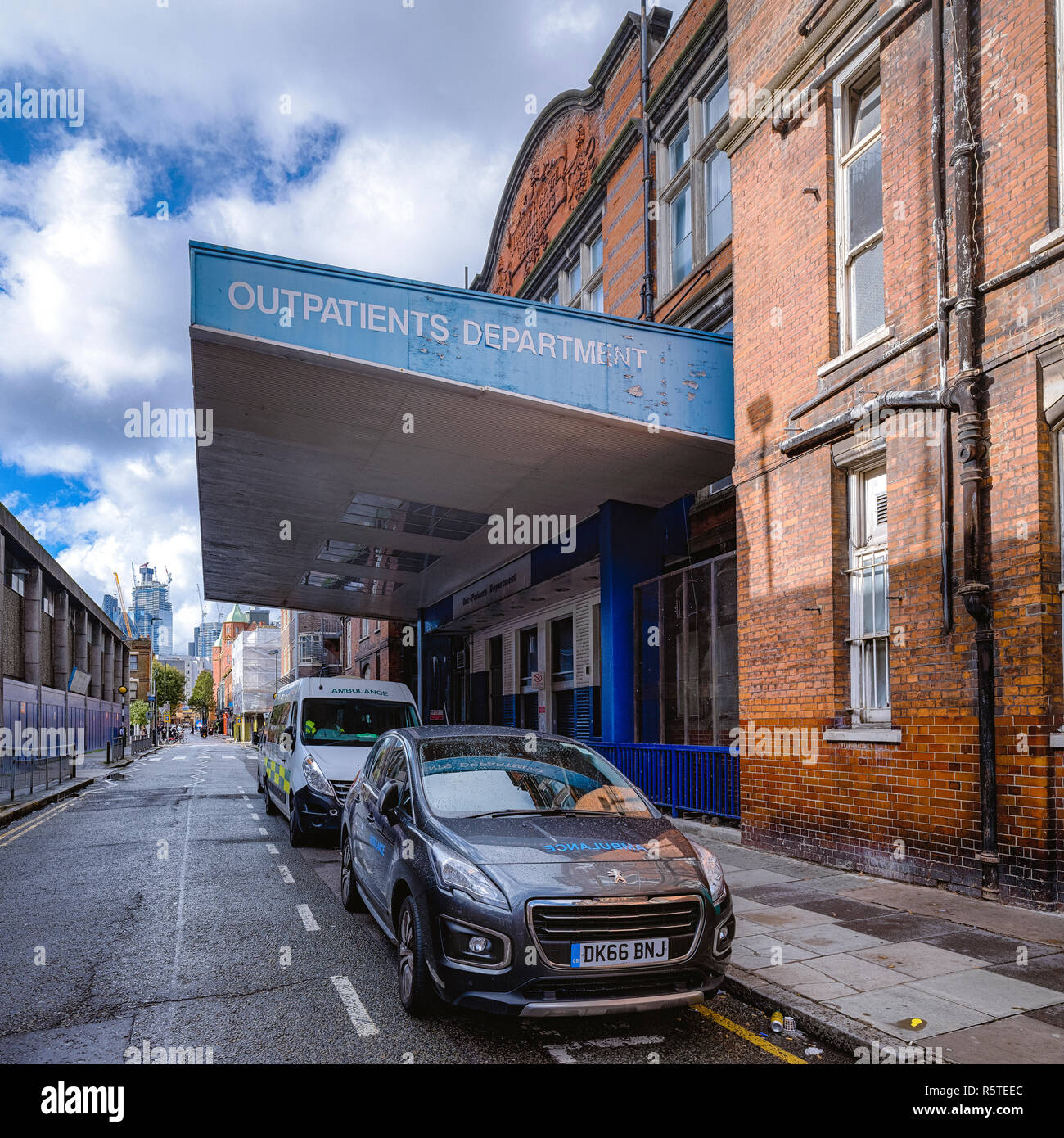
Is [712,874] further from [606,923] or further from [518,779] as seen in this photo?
[518,779]

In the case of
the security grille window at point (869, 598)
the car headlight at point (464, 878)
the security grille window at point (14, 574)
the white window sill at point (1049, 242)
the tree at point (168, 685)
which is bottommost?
the tree at point (168, 685)

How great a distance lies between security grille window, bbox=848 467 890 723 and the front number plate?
16.9ft

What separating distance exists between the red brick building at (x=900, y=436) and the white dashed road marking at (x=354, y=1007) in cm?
502

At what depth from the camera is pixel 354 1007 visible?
5113 mm

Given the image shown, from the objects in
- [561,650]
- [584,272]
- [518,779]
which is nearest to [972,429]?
[518,779]

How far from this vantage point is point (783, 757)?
32.6 ft

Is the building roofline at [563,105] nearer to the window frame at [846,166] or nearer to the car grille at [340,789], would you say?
the window frame at [846,166]

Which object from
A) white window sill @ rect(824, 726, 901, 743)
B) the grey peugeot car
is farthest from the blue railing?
the grey peugeot car

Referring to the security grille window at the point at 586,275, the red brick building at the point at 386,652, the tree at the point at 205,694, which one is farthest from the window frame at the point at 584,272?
Answer: the tree at the point at 205,694

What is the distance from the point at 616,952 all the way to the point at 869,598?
18.9ft

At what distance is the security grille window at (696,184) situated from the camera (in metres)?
14.6

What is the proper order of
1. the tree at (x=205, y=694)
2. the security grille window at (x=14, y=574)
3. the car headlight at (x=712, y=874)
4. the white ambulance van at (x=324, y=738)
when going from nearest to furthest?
1. the car headlight at (x=712, y=874)
2. the white ambulance van at (x=324, y=738)
3. the security grille window at (x=14, y=574)
4. the tree at (x=205, y=694)

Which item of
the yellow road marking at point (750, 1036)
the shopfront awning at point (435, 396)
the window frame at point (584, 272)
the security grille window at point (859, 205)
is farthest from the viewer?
the window frame at point (584, 272)
